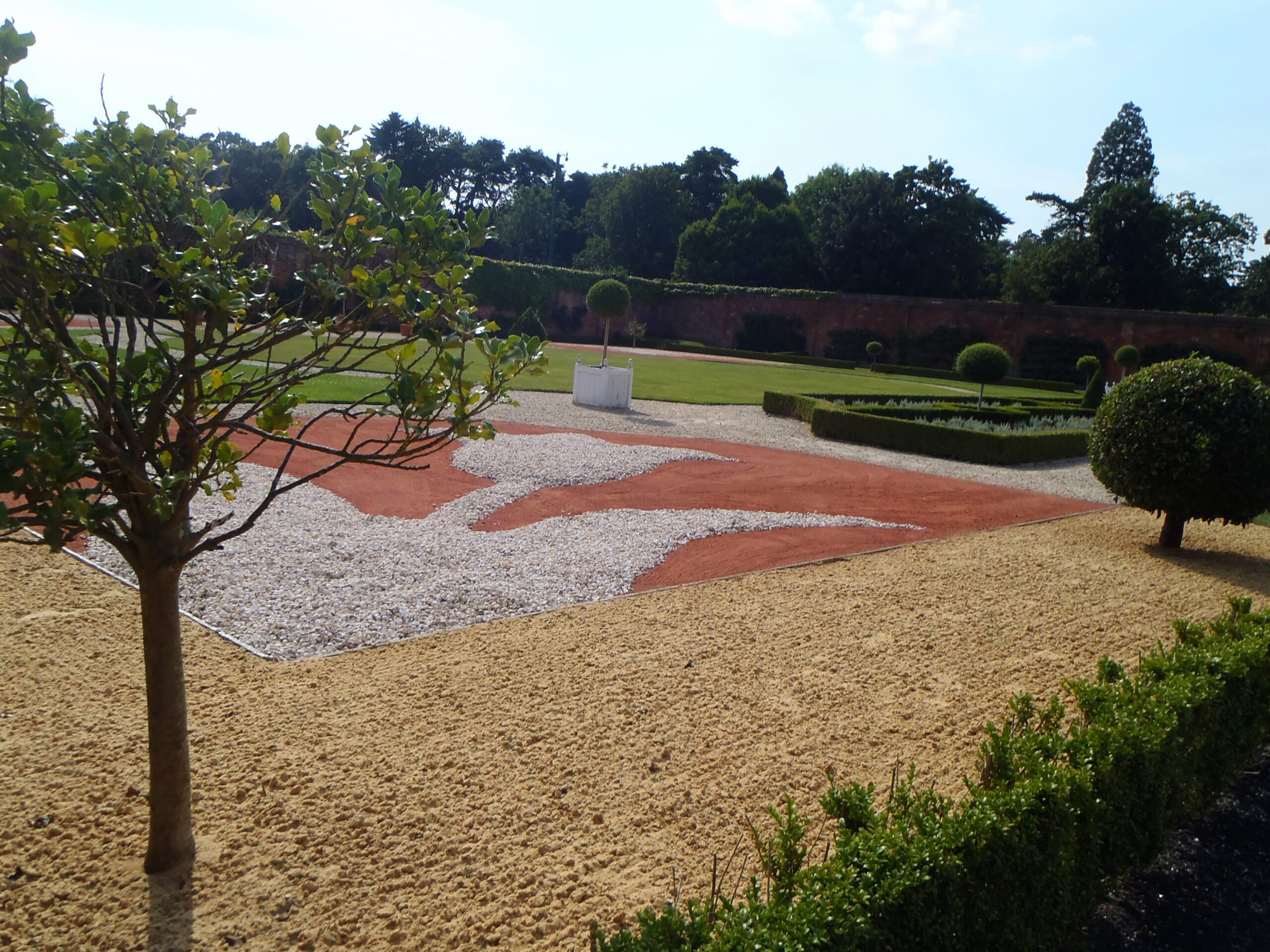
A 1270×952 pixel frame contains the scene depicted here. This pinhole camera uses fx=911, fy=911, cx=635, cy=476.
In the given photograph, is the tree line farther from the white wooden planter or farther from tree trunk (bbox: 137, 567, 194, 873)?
tree trunk (bbox: 137, 567, 194, 873)

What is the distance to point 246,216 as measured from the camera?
257cm

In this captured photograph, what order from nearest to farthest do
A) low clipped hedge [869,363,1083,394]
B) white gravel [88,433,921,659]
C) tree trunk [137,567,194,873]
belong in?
tree trunk [137,567,194,873]
white gravel [88,433,921,659]
low clipped hedge [869,363,1083,394]

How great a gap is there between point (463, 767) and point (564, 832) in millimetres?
585

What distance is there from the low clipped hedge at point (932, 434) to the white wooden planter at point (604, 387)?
3.20m

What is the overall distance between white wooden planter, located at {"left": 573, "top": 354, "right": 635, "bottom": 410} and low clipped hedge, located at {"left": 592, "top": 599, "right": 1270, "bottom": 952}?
13191 mm

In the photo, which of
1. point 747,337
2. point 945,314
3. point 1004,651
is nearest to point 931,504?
point 1004,651

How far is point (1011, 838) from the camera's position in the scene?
276 cm

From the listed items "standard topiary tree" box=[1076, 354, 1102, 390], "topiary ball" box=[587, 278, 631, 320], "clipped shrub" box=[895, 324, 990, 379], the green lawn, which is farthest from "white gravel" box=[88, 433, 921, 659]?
"clipped shrub" box=[895, 324, 990, 379]

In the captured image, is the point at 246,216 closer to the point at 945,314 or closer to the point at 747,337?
the point at 945,314

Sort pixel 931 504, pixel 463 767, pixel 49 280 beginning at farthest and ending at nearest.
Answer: pixel 931 504
pixel 463 767
pixel 49 280

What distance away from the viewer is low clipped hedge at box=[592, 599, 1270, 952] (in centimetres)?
231

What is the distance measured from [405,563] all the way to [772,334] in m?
41.0

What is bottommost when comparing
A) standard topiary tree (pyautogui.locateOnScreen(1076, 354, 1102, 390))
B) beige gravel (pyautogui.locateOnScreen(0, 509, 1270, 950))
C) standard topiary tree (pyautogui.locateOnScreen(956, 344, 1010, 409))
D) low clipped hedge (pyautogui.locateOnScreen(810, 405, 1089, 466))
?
beige gravel (pyautogui.locateOnScreen(0, 509, 1270, 950))

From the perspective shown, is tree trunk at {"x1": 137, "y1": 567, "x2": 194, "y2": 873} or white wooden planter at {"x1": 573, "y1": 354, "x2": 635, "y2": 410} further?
white wooden planter at {"x1": 573, "y1": 354, "x2": 635, "y2": 410}
